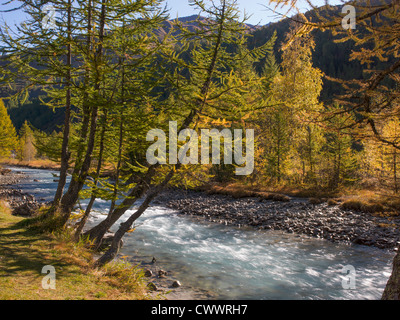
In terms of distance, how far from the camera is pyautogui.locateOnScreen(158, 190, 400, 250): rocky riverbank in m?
12.0

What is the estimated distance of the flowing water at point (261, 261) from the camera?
7758 millimetres

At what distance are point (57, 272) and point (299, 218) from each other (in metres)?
12.7

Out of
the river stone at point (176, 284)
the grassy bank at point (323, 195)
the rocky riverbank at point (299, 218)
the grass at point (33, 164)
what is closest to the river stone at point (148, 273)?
the river stone at point (176, 284)

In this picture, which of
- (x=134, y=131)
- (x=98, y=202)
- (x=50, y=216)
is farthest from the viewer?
(x=98, y=202)

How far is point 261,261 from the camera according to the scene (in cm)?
993

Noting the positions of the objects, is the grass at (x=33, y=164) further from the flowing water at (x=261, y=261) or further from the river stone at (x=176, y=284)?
the river stone at (x=176, y=284)

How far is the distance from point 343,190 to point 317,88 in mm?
7341

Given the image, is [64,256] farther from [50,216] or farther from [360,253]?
[360,253]

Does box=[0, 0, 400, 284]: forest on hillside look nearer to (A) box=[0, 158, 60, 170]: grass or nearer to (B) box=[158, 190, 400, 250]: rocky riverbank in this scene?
(B) box=[158, 190, 400, 250]: rocky riverbank

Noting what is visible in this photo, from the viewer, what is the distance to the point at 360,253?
1044 centimetres

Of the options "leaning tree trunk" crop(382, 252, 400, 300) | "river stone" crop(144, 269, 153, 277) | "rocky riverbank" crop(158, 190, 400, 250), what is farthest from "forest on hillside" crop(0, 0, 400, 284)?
"rocky riverbank" crop(158, 190, 400, 250)

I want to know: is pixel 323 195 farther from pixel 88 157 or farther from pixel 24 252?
pixel 24 252

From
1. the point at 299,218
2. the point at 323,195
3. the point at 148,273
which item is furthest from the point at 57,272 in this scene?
the point at 323,195

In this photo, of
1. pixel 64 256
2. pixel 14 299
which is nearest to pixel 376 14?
pixel 14 299
